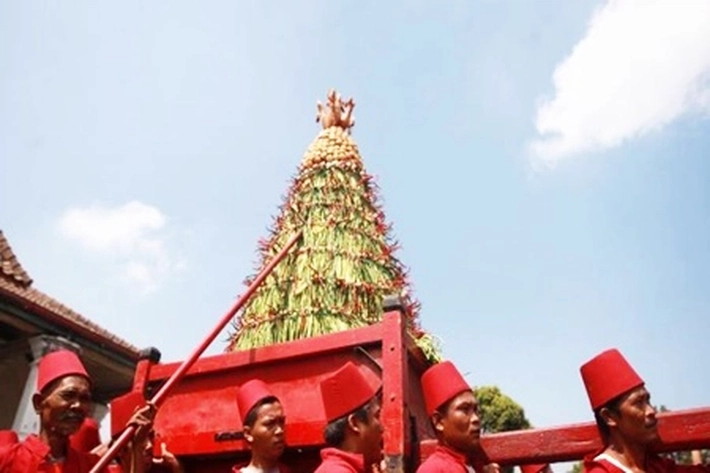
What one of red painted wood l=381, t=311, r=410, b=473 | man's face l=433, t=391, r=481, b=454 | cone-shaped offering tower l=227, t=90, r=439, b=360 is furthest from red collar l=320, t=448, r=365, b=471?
cone-shaped offering tower l=227, t=90, r=439, b=360

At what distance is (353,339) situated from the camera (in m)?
2.89

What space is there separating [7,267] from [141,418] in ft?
20.4

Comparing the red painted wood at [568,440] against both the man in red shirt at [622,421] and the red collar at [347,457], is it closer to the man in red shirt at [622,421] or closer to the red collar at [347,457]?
the man in red shirt at [622,421]

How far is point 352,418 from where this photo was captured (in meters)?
2.62

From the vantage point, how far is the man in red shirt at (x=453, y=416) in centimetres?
251

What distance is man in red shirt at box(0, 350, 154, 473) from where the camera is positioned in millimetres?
2865

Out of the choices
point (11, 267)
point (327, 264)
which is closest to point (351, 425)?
point (327, 264)

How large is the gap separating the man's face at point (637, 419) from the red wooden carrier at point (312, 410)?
0.15 feet

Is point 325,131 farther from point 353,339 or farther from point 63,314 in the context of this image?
point 353,339

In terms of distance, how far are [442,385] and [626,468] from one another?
738 millimetres

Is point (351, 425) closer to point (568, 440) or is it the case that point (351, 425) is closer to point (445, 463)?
point (445, 463)

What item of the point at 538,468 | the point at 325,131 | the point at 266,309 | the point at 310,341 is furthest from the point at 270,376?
the point at 325,131

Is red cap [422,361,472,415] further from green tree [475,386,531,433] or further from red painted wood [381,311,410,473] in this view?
green tree [475,386,531,433]

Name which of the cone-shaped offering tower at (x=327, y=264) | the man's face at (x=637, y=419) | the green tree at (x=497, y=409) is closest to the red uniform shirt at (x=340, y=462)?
the man's face at (x=637, y=419)
